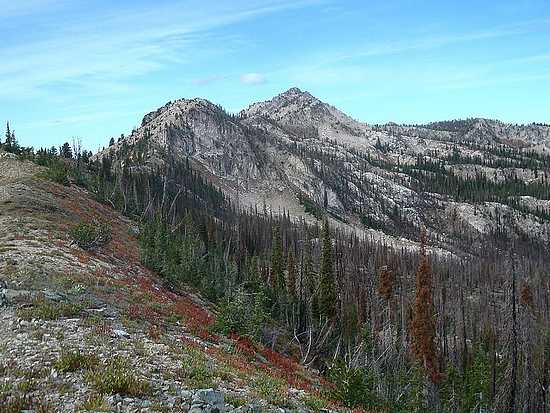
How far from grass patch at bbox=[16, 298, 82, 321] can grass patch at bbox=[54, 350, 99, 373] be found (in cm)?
510

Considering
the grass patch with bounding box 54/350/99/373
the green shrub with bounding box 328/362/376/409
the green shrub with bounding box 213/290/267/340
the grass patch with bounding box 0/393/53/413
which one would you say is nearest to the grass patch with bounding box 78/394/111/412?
the grass patch with bounding box 0/393/53/413

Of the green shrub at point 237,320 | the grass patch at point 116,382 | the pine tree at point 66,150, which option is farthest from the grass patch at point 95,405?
the pine tree at point 66,150

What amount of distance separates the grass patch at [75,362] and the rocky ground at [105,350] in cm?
3

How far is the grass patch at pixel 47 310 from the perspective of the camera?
19.2 m

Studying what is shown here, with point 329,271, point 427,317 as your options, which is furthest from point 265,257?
point 427,317

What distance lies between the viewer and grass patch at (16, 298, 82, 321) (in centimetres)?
1920

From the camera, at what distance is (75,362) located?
1430 centimetres

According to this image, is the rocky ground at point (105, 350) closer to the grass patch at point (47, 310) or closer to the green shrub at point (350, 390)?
the grass patch at point (47, 310)

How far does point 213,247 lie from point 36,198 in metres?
48.7

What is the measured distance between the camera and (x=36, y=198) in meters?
49.5

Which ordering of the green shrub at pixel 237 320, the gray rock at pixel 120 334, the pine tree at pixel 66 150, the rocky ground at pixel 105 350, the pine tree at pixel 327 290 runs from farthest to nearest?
the pine tree at pixel 66 150 → the pine tree at pixel 327 290 → the green shrub at pixel 237 320 → the gray rock at pixel 120 334 → the rocky ground at pixel 105 350

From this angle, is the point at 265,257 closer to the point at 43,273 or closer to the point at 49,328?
the point at 43,273

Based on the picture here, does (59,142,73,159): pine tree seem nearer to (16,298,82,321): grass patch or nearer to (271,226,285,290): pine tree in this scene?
(271,226,285,290): pine tree

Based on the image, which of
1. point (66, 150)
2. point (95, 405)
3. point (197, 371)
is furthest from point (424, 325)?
point (66, 150)
